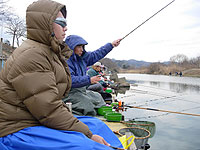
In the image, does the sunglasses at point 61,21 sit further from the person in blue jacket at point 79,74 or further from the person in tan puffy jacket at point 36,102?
the person in blue jacket at point 79,74

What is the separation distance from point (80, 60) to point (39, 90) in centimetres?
245

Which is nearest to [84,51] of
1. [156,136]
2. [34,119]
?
[34,119]

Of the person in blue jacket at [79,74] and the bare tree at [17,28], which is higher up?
the bare tree at [17,28]

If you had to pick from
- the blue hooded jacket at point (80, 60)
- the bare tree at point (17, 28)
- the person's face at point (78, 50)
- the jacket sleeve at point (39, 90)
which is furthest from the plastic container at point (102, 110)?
the bare tree at point (17, 28)

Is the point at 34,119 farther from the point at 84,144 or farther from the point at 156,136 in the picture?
the point at 156,136

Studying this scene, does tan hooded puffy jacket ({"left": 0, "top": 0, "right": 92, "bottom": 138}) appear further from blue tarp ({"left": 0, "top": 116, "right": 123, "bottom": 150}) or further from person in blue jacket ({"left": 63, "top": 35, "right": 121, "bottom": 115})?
person in blue jacket ({"left": 63, "top": 35, "right": 121, "bottom": 115})

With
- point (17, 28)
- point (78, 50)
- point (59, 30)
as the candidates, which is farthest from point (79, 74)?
point (17, 28)

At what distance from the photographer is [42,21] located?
5.30 feet

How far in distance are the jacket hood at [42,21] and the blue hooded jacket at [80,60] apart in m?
1.75

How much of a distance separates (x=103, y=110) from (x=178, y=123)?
125 inches

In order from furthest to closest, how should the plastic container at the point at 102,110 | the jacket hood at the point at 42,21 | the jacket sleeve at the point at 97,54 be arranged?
the plastic container at the point at 102,110, the jacket sleeve at the point at 97,54, the jacket hood at the point at 42,21

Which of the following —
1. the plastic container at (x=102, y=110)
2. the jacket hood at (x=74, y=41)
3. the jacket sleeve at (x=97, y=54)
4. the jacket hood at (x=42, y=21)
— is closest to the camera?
the jacket hood at (x=42, y=21)

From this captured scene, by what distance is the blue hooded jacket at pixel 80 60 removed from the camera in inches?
134

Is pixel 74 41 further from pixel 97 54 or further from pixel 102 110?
pixel 102 110
